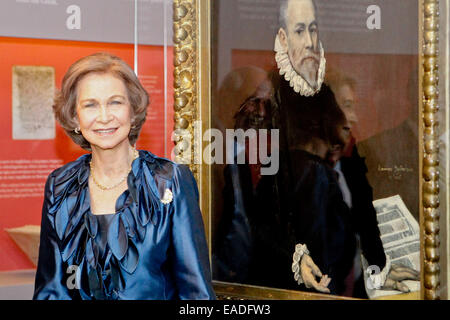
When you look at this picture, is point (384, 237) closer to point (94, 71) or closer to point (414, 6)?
point (414, 6)

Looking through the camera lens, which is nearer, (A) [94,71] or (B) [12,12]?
(A) [94,71]

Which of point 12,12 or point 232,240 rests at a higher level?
point 12,12

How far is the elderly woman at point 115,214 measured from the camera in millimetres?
1261

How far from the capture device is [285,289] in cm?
151

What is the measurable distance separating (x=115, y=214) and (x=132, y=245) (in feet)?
0.24

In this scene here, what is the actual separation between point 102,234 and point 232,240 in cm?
40

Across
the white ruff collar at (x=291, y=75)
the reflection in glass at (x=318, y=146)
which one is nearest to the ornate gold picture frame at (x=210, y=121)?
the reflection in glass at (x=318, y=146)

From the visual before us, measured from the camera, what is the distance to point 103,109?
1.25 m

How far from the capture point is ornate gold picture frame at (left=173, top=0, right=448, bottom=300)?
1351mm

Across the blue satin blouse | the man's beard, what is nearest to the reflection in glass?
the man's beard

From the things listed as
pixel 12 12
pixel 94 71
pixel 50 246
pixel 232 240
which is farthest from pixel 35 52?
pixel 232 240

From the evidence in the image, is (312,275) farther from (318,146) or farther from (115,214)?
(115,214)

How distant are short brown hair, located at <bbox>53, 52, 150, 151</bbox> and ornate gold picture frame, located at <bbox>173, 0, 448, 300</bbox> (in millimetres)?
245

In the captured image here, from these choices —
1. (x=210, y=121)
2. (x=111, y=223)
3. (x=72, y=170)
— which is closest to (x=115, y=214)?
(x=111, y=223)
